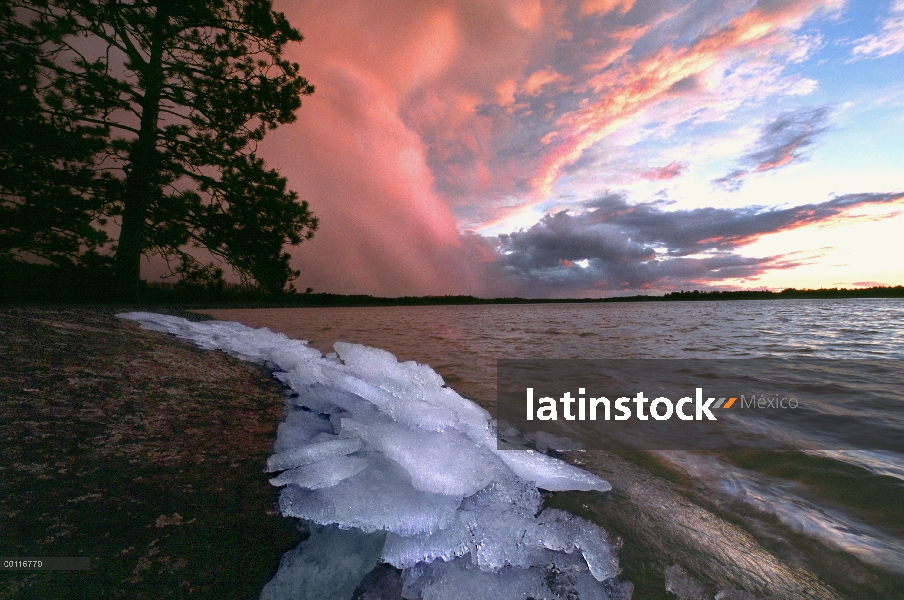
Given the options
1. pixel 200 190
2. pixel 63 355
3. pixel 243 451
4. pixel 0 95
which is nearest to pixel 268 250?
pixel 200 190

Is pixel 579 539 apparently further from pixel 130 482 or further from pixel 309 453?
pixel 130 482

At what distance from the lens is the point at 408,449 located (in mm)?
1408

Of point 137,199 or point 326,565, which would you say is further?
point 137,199

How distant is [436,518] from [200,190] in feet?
32.1

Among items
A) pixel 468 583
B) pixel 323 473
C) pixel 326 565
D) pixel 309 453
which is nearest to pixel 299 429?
pixel 309 453

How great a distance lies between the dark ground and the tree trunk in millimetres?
7554

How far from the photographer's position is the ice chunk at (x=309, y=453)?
52.8 inches

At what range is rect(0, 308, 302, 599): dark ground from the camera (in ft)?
2.75

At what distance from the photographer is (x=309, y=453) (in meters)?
1.39

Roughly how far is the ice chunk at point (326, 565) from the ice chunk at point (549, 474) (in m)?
0.66

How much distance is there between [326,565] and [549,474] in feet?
3.06

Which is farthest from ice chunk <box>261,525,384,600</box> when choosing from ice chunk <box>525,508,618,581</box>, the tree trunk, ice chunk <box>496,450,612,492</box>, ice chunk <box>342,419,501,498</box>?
the tree trunk

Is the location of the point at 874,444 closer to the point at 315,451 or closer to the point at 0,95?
the point at 315,451

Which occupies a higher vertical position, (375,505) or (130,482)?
(130,482)
